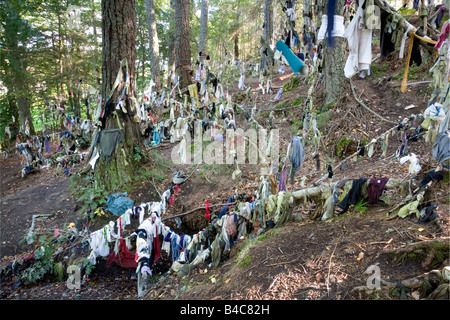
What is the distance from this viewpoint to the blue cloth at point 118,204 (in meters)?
6.48

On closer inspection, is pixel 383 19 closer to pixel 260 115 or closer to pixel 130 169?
pixel 130 169

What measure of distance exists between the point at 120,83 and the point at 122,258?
14.3 ft

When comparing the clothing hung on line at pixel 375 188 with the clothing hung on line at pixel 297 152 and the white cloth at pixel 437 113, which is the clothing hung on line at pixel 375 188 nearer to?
the white cloth at pixel 437 113

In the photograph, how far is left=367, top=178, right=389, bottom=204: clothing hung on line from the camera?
396 cm

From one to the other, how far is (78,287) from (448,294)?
5.72 meters

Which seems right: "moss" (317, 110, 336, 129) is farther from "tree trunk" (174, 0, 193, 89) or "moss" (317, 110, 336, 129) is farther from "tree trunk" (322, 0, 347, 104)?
"tree trunk" (174, 0, 193, 89)

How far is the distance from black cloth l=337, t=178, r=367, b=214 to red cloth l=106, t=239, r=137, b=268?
4113 millimetres

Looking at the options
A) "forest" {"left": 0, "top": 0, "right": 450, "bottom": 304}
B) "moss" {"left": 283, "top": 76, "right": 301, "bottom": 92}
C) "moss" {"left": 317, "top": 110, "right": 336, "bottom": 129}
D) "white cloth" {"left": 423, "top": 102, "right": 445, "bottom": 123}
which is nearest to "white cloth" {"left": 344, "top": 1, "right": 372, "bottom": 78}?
"forest" {"left": 0, "top": 0, "right": 450, "bottom": 304}

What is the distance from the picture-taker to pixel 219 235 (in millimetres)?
4520

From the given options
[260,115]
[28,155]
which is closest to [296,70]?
[260,115]

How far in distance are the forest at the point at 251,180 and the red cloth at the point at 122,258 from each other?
30 millimetres

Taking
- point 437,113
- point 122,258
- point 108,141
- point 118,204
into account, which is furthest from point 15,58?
point 437,113

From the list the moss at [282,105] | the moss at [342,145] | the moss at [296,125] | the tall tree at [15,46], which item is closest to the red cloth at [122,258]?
the moss at [342,145]

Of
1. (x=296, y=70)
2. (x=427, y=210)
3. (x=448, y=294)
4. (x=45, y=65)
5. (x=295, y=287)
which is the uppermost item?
(x=45, y=65)
